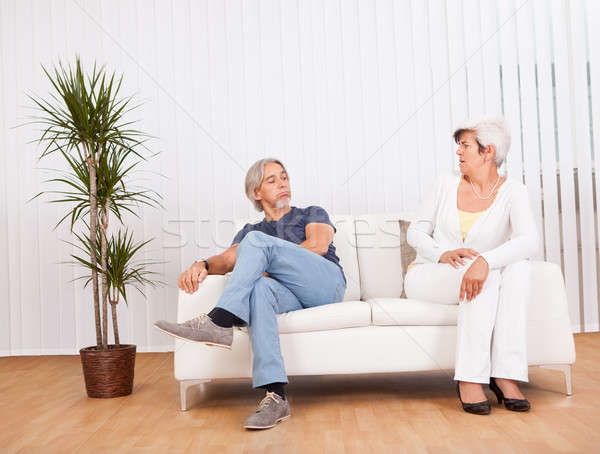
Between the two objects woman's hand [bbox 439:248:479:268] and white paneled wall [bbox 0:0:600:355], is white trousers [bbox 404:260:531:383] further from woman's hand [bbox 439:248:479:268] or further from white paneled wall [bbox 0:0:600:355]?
white paneled wall [bbox 0:0:600:355]

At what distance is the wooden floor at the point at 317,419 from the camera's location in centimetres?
196

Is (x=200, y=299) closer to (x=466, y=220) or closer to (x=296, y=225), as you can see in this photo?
(x=296, y=225)

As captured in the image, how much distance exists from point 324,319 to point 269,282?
0.94 feet

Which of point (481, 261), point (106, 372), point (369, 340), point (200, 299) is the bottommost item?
point (106, 372)

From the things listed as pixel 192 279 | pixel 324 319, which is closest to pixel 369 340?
pixel 324 319

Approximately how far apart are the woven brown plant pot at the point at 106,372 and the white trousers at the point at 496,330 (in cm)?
150

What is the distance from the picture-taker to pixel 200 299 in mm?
2543

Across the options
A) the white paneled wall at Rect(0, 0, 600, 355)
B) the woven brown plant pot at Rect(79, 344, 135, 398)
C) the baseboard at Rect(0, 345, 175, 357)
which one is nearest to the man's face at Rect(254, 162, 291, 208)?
the woven brown plant pot at Rect(79, 344, 135, 398)

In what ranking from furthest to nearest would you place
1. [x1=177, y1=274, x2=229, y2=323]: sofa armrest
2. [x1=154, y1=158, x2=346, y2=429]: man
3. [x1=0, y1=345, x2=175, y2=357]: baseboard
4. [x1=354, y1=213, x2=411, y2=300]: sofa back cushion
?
[x1=0, y1=345, x2=175, y2=357]: baseboard
[x1=354, y1=213, x2=411, y2=300]: sofa back cushion
[x1=177, y1=274, x2=229, y2=323]: sofa armrest
[x1=154, y1=158, x2=346, y2=429]: man

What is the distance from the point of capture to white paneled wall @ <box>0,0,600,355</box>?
4.09 metres

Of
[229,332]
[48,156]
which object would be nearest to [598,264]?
[229,332]

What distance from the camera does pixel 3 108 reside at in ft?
13.7

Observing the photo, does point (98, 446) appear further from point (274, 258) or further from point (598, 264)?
point (598, 264)

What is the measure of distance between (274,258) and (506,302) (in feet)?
2.96
